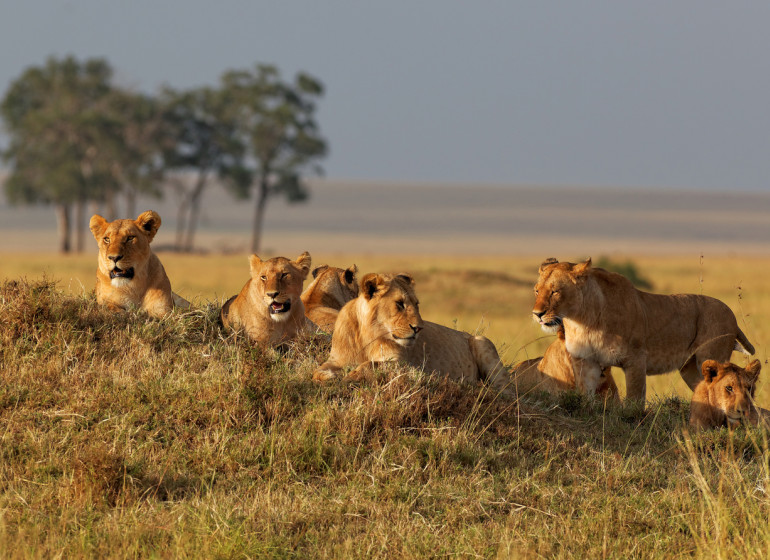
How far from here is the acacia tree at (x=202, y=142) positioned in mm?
61219

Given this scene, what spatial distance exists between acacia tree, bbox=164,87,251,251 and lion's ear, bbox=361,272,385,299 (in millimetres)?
54801

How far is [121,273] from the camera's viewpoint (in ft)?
25.4

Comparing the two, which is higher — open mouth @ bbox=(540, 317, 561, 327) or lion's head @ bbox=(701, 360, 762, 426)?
open mouth @ bbox=(540, 317, 561, 327)

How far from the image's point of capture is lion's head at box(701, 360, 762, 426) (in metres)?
7.06

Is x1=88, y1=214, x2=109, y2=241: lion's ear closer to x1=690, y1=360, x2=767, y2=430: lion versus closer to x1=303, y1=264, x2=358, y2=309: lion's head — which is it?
x1=303, y1=264, x2=358, y2=309: lion's head

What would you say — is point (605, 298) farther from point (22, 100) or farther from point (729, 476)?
point (22, 100)

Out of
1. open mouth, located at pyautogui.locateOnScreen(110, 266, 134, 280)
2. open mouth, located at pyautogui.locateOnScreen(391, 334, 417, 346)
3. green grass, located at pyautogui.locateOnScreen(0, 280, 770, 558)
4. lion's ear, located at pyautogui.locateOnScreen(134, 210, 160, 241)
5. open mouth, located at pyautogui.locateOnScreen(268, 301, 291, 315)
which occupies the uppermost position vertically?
lion's ear, located at pyautogui.locateOnScreen(134, 210, 160, 241)

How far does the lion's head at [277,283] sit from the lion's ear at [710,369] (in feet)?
9.24

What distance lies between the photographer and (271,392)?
679 centimetres

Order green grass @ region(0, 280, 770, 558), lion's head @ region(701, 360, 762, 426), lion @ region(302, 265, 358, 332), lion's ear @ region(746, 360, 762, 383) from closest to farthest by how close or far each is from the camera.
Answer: green grass @ region(0, 280, 770, 558) → lion's head @ region(701, 360, 762, 426) → lion's ear @ region(746, 360, 762, 383) → lion @ region(302, 265, 358, 332)

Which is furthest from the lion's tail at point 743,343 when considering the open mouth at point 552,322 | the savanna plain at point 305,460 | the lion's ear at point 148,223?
the lion's ear at point 148,223

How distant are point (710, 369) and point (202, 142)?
57.0 meters

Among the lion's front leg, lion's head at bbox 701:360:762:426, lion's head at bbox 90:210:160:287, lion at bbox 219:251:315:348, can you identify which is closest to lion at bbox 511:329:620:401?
the lion's front leg

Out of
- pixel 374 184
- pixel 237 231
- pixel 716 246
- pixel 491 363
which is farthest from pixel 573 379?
pixel 374 184
